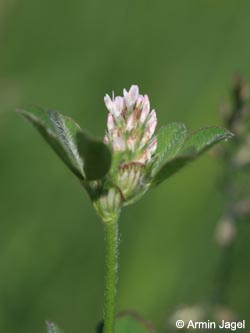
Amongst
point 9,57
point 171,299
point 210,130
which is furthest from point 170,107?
point 210,130

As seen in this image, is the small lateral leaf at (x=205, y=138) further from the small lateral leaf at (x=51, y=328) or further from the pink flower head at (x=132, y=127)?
the small lateral leaf at (x=51, y=328)

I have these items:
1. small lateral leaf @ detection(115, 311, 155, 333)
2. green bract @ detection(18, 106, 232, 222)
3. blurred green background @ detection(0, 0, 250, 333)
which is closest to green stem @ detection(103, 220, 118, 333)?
green bract @ detection(18, 106, 232, 222)

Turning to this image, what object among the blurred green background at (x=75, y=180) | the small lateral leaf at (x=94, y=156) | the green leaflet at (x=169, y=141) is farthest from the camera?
the blurred green background at (x=75, y=180)

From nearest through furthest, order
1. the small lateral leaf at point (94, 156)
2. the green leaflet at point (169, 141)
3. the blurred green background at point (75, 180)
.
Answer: the small lateral leaf at point (94, 156) < the green leaflet at point (169, 141) < the blurred green background at point (75, 180)

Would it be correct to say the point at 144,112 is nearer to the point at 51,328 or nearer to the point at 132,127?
the point at 132,127

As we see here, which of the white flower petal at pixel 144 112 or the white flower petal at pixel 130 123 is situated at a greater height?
the white flower petal at pixel 144 112

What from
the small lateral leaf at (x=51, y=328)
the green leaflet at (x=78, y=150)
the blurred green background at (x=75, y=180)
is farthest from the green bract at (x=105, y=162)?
the blurred green background at (x=75, y=180)

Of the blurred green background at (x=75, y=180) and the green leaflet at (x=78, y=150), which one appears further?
the blurred green background at (x=75, y=180)

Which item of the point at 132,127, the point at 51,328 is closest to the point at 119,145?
the point at 132,127
